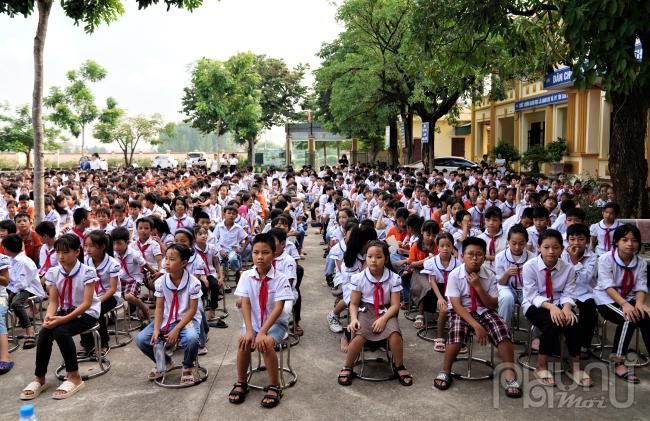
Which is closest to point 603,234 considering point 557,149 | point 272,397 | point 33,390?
point 272,397

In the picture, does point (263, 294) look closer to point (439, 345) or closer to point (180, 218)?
point (439, 345)

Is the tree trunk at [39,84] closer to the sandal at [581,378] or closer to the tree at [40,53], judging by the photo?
the tree at [40,53]

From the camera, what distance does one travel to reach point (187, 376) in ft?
15.3

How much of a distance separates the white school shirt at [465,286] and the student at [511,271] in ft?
1.31

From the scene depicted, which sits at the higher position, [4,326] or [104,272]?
[104,272]

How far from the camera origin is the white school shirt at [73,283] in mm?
4863

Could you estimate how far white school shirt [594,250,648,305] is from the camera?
4957 millimetres

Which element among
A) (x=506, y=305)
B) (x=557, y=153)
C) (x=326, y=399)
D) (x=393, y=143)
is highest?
(x=393, y=143)

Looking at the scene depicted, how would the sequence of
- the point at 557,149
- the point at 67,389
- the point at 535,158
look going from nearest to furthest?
1. the point at 67,389
2. the point at 557,149
3. the point at 535,158

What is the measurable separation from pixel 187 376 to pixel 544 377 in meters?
3.02

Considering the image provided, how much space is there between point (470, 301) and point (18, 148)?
32929mm

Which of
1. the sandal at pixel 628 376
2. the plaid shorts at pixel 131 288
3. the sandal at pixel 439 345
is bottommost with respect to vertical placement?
the sandal at pixel 628 376

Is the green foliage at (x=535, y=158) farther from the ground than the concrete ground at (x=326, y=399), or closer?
farther from the ground

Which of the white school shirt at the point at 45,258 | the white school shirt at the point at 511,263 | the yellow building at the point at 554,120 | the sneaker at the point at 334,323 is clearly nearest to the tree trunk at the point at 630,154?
the yellow building at the point at 554,120
